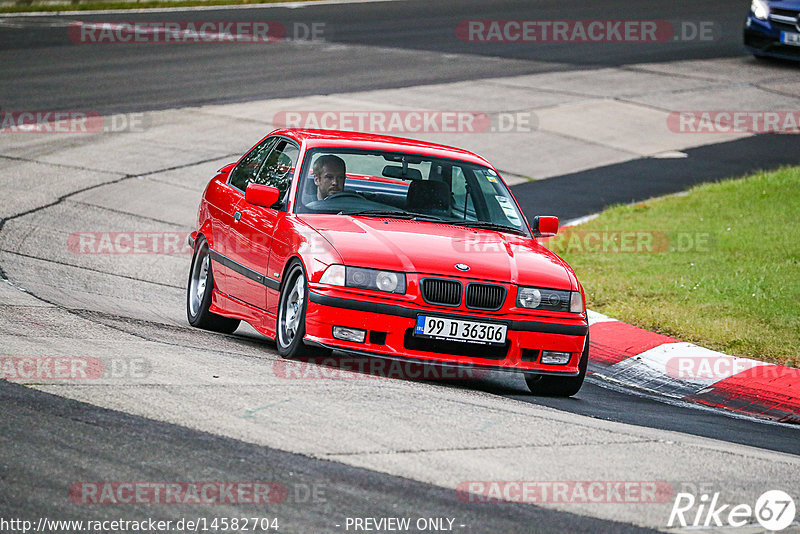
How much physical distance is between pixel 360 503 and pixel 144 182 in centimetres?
1161

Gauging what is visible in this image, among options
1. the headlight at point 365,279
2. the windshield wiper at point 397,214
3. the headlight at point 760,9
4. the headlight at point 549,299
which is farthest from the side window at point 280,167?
the headlight at point 760,9

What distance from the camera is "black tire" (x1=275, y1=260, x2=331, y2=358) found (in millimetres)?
7312

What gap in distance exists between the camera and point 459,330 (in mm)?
7176

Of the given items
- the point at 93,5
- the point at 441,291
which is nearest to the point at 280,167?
the point at 441,291

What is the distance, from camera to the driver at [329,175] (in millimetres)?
8273

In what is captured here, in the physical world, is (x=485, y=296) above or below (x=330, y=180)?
below

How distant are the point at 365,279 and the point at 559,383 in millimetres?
1527

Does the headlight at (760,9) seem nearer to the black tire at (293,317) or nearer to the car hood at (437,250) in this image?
the car hood at (437,250)

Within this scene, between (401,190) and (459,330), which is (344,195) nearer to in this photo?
(401,190)

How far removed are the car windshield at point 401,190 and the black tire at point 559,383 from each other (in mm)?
1147

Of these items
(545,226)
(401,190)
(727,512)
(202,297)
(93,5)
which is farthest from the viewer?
(93,5)

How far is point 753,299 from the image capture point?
10.3 m

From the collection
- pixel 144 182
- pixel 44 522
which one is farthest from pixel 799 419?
pixel 144 182

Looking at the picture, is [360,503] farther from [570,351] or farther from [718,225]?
[718,225]
